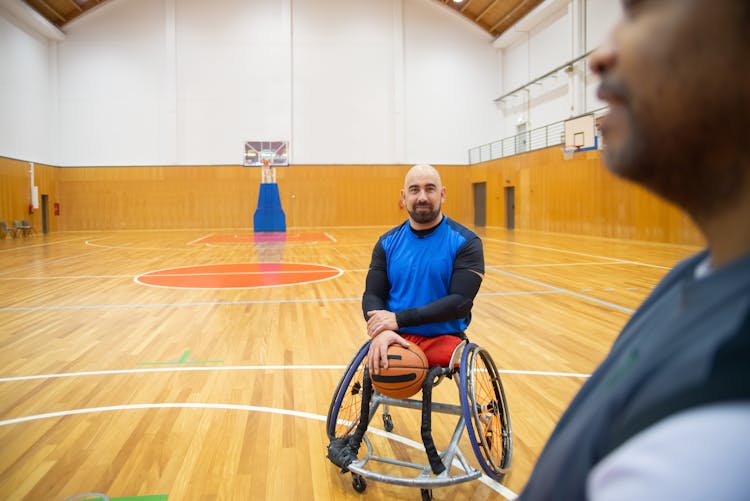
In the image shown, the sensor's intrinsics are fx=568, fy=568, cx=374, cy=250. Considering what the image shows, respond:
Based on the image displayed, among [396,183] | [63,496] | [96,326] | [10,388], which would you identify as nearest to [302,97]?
[396,183]

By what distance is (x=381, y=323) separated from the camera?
8.46ft

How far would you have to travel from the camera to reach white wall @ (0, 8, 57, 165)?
20016mm

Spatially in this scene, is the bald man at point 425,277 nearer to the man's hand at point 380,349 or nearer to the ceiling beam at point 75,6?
the man's hand at point 380,349

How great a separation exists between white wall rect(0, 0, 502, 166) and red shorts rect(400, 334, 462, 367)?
22.8m

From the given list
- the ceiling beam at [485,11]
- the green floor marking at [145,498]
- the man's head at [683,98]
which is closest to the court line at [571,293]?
the green floor marking at [145,498]

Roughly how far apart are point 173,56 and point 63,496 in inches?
956

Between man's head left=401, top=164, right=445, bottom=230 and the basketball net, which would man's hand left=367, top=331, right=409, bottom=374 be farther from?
the basketball net

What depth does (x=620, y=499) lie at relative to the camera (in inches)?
19.9

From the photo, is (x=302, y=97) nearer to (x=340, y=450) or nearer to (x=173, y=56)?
Result: (x=173, y=56)

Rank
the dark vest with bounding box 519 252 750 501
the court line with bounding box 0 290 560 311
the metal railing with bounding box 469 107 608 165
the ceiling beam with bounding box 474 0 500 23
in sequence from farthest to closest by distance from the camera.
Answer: the ceiling beam with bounding box 474 0 500 23 < the metal railing with bounding box 469 107 608 165 < the court line with bounding box 0 290 560 311 < the dark vest with bounding box 519 252 750 501

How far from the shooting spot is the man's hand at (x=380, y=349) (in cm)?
242

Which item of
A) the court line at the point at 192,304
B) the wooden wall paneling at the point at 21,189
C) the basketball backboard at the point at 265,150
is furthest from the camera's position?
the basketball backboard at the point at 265,150

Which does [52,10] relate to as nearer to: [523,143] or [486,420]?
[523,143]

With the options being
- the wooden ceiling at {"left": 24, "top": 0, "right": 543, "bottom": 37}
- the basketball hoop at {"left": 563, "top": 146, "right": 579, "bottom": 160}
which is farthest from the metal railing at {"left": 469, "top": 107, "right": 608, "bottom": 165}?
the wooden ceiling at {"left": 24, "top": 0, "right": 543, "bottom": 37}
